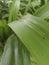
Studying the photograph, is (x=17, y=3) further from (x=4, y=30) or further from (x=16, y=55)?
(x=16, y=55)

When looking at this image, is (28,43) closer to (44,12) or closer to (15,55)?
(15,55)

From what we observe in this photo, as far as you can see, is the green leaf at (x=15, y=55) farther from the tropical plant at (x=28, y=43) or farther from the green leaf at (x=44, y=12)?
the green leaf at (x=44, y=12)

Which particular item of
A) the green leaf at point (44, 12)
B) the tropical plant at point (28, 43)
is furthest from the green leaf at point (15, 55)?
the green leaf at point (44, 12)

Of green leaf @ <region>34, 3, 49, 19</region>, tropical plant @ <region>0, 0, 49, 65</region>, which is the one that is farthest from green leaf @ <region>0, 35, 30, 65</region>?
green leaf @ <region>34, 3, 49, 19</region>

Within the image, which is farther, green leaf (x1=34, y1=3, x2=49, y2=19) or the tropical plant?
green leaf (x1=34, y1=3, x2=49, y2=19)

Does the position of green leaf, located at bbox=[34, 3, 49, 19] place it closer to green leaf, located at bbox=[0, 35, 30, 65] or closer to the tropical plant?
the tropical plant
